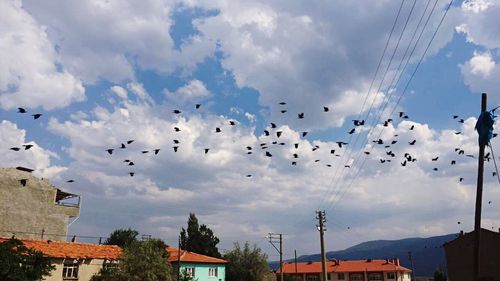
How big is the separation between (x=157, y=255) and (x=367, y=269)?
5978 centimetres

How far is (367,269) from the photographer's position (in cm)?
9312

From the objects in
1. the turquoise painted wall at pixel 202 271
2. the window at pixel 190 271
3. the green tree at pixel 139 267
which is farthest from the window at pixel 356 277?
the green tree at pixel 139 267

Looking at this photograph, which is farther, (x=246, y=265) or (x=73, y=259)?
(x=246, y=265)

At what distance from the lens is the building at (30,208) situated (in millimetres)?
46250

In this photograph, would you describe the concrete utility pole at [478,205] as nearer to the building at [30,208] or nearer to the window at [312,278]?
the building at [30,208]

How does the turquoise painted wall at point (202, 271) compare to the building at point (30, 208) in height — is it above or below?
below

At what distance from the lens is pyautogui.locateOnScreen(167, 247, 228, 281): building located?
181ft

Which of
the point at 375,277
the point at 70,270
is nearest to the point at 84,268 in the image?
the point at 70,270

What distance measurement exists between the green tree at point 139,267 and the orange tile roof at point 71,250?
2.37 meters

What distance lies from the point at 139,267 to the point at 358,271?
60.3 metres

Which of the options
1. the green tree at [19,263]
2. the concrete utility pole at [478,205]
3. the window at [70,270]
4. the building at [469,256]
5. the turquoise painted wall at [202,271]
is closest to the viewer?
the concrete utility pole at [478,205]

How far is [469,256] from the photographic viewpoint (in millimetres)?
56312

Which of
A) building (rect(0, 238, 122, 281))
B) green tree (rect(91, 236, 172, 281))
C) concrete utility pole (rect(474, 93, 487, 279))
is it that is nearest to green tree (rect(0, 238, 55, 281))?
building (rect(0, 238, 122, 281))

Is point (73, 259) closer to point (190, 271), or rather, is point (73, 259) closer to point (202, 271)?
point (190, 271)
